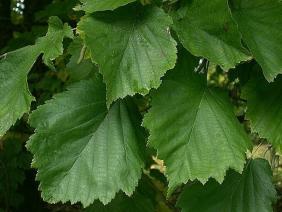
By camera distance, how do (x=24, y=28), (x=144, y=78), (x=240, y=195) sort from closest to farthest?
(x=144, y=78) → (x=240, y=195) → (x=24, y=28)

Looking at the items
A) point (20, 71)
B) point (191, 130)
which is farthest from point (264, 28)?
point (20, 71)

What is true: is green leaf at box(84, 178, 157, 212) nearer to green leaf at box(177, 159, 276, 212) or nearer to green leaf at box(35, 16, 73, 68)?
green leaf at box(177, 159, 276, 212)

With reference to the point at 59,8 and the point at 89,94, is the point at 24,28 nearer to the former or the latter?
the point at 59,8

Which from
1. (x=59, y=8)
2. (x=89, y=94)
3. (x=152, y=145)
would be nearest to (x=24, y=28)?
(x=59, y=8)

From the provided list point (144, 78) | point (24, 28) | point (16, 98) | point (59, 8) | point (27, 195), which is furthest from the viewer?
point (27, 195)

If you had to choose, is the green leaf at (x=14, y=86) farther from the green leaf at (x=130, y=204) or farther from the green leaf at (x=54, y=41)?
the green leaf at (x=130, y=204)

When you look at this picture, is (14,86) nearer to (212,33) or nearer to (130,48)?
→ (130,48)
